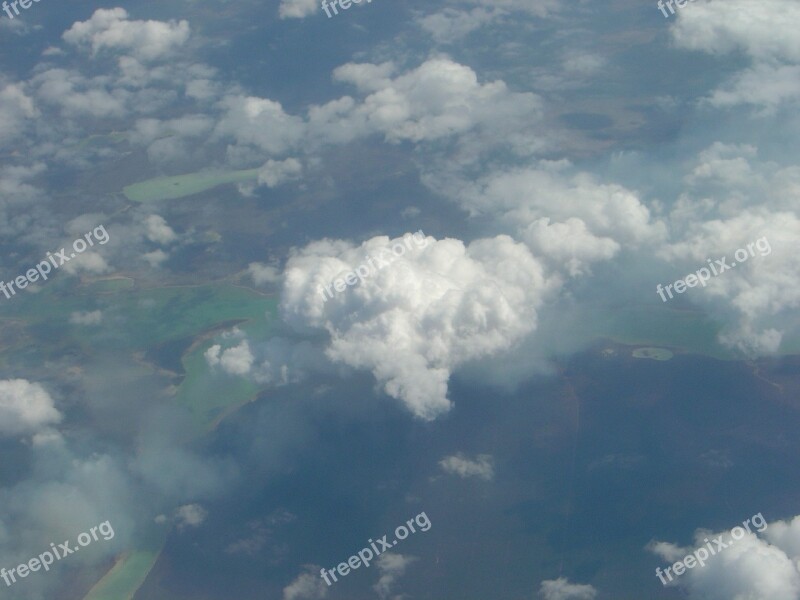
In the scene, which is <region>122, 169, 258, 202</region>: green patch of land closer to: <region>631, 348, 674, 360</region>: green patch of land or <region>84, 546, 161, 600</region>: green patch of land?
<region>84, 546, 161, 600</region>: green patch of land

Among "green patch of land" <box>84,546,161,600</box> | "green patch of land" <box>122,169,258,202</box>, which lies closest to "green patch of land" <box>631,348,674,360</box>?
"green patch of land" <box>84,546,161,600</box>

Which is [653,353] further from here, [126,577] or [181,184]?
[181,184]

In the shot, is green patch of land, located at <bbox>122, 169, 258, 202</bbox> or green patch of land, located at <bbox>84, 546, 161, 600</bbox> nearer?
green patch of land, located at <bbox>84, 546, 161, 600</bbox>

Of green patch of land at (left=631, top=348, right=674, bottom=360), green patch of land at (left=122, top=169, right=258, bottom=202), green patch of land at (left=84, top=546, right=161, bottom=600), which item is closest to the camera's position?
green patch of land at (left=84, top=546, right=161, bottom=600)

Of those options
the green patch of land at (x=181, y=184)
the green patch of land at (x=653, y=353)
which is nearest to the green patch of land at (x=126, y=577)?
the green patch of land at (x=653, y=353)

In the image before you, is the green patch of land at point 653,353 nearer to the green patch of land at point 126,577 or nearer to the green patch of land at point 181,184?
the green patch of land at point 126,577
